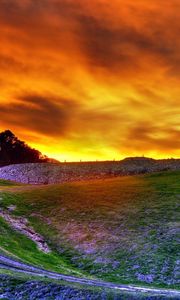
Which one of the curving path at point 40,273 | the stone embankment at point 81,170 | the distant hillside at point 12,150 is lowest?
the curving path at point 40,273

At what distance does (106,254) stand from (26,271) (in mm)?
15465

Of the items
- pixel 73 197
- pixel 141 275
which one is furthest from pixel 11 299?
pixel 73 197

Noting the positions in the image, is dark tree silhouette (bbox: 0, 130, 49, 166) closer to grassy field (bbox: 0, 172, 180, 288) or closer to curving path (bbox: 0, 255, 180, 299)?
grassy field (bbox: 0, 172, 180, 288)

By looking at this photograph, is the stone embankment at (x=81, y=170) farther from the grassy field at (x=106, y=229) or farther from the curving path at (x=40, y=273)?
the curving path at (x=40, y=273)

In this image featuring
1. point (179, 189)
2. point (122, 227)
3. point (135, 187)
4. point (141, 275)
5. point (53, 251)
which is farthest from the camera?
point (135, 187)

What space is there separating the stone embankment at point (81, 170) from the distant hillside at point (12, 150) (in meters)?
42.4

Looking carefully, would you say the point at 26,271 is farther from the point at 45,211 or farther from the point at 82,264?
the point at 45,211

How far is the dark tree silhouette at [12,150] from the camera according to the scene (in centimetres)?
16718

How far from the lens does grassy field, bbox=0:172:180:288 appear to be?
163ft

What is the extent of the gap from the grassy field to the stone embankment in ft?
59.5

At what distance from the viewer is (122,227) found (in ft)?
202

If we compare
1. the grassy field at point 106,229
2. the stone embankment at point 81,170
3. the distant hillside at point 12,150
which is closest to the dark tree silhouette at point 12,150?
the distant hillside at point 12,150

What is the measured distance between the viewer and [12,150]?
16975 cm

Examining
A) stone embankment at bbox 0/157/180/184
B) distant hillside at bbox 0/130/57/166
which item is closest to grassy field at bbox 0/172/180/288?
stone embankment at bbox 0/157/180/184
